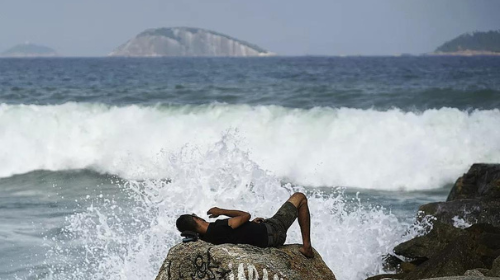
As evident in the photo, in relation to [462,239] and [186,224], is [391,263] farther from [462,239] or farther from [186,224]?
[186,224]

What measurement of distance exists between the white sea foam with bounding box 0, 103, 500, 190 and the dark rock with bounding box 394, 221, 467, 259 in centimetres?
741

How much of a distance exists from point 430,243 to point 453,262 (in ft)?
4.21

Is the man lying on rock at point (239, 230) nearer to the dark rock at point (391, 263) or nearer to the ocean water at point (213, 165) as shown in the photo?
the ocean water at point (213, 165)

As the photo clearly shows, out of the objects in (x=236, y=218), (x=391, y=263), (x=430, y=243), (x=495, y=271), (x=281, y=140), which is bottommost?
(x=391, y=263)

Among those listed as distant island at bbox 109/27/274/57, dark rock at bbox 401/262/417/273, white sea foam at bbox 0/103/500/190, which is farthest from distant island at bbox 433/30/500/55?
distant island at bbox 109/27/274/57

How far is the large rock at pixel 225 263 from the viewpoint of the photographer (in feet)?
19.4

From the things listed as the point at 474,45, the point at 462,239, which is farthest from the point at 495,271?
the point at 474,45

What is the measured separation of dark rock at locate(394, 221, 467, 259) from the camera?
29.7 ft

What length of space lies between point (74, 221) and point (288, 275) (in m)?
7.14

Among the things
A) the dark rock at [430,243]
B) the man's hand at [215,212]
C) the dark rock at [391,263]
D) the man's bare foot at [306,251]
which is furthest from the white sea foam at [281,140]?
the man's hand at [215,212]

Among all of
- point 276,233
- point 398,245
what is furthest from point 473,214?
point 276,233

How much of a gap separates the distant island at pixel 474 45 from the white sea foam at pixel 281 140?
1951 centimetres

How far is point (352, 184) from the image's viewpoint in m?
17.1

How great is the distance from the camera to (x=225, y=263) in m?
5.95
